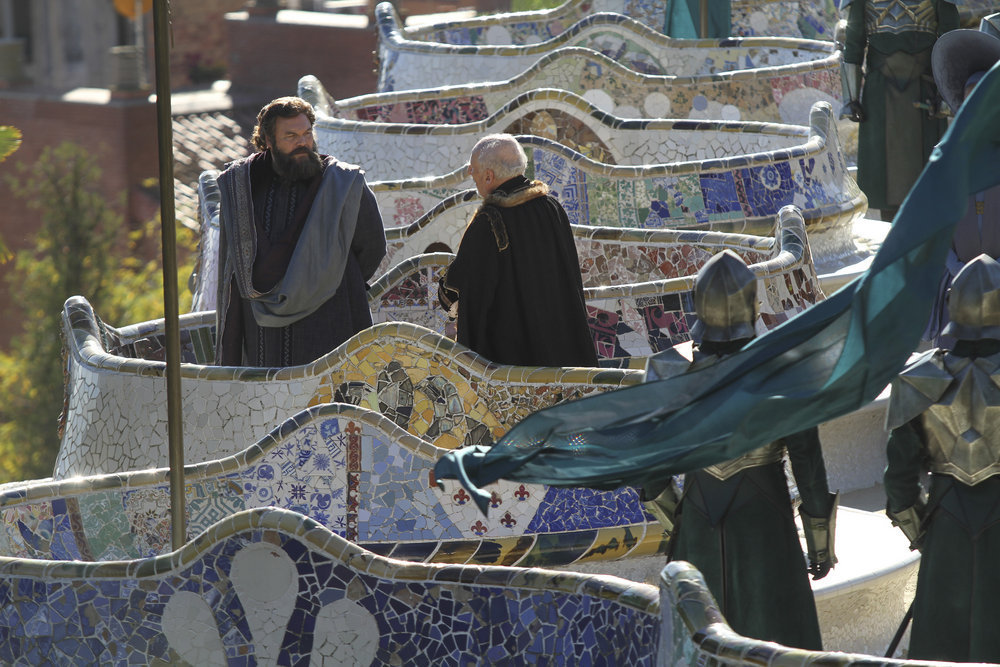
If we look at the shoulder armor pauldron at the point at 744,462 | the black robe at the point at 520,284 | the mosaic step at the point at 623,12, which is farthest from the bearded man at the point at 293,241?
the mosaic step at the point at 623,12

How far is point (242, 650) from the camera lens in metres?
4.40

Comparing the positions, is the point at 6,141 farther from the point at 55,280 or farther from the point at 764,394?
the point at 55,280

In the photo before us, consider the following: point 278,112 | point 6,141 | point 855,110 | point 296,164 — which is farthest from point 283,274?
point 6,141

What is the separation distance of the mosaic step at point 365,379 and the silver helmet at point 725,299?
1251mm

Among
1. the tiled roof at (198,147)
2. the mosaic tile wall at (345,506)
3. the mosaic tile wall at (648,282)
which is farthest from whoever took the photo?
the tiled roof at (198,147)

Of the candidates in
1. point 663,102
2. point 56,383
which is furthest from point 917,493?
point 56,383

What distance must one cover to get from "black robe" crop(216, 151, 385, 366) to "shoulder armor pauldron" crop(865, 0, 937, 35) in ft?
14.1

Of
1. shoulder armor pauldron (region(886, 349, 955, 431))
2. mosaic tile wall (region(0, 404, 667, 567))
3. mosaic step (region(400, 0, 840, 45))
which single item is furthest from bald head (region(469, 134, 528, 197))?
mosaic step (region(400, 0, 840, 45))

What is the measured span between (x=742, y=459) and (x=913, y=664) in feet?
3.72

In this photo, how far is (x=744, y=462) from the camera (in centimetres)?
441

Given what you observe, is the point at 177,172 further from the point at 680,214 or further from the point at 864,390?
the point at 864,390

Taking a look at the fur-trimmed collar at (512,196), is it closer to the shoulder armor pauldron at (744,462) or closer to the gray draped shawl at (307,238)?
the gray draped shawl at (307,238)

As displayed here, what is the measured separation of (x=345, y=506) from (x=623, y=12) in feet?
32.9

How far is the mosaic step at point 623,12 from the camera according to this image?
14508 mm
